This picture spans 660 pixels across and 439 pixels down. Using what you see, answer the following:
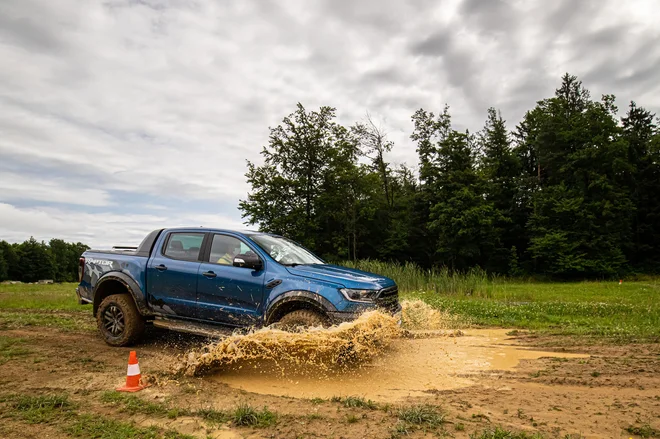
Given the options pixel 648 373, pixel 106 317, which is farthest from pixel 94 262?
pixel 648 373

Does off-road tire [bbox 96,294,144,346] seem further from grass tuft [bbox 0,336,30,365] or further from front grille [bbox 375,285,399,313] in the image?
front grille [bbox 375,285,399,313]

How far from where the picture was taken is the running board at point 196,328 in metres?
5.90

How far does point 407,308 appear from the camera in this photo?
393 inches

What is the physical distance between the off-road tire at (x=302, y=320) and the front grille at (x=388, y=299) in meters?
0.76

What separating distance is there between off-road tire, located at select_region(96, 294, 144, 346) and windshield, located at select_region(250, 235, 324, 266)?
2.37 meters

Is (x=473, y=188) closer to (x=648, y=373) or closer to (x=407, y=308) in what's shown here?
(x=407, y=308)

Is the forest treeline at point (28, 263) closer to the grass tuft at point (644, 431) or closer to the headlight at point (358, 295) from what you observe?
the headlight at point (358, 295)

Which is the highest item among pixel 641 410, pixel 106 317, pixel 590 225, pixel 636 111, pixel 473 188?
pixel 636 111

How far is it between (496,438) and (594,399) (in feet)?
5.62

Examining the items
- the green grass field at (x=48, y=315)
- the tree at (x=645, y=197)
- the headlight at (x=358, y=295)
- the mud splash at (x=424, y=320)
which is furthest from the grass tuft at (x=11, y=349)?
the tree at (x=645, y=197)

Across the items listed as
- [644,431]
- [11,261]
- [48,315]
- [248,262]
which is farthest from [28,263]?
[644,431]

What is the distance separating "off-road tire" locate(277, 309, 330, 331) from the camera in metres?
5.32

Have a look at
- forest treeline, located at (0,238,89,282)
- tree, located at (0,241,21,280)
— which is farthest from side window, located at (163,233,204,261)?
tree, located at (0,241,21,280)

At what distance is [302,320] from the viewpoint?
5.38 m
